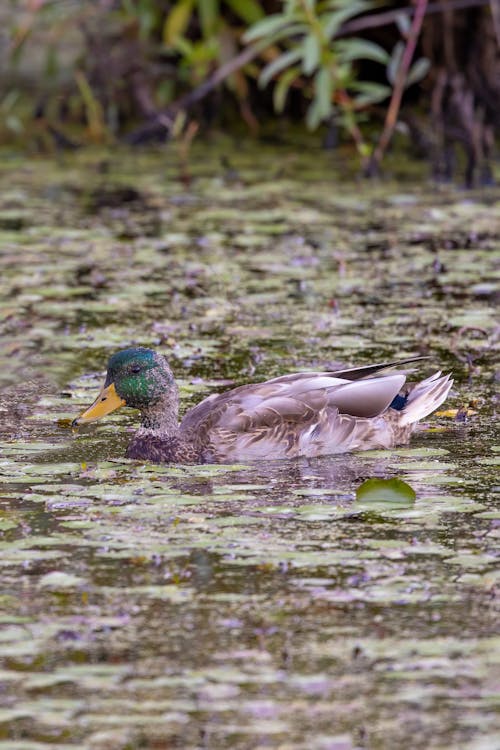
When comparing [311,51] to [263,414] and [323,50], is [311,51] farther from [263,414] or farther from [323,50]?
[263,414]

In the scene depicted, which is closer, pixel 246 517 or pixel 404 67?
pixel 246 517

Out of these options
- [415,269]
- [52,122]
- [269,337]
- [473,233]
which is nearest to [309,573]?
[269,337]

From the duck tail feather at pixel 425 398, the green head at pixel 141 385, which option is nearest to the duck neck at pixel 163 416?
the green head at pixel 141 385

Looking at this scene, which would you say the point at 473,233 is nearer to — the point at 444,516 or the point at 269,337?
the point at 269,337

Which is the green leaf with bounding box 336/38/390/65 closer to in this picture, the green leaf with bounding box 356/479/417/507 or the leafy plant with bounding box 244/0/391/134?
the leafy plant with bounding box 244/0/391/134

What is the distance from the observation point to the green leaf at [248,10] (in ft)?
42.5

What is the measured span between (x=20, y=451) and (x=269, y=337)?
2.13 m

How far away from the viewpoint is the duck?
6398 mm

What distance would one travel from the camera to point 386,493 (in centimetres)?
564

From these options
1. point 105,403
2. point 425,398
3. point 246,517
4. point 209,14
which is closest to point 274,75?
point 209,14

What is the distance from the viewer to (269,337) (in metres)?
8.20

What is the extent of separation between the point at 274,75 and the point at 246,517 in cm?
885

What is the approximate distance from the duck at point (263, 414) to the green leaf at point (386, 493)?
788 mm

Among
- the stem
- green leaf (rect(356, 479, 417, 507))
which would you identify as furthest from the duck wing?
the stem
